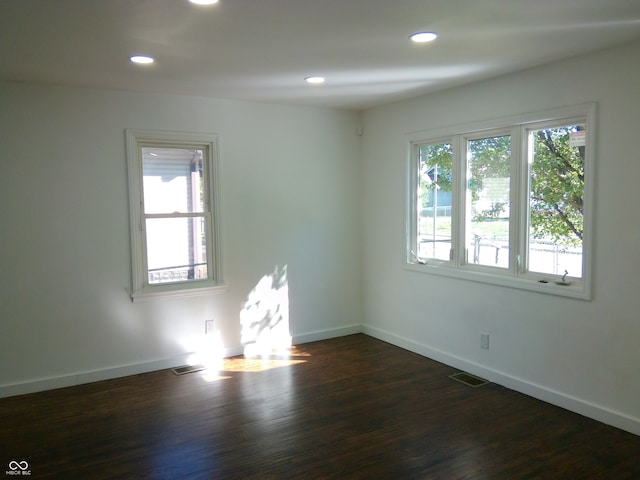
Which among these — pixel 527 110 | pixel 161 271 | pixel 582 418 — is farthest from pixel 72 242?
pixel 582 418

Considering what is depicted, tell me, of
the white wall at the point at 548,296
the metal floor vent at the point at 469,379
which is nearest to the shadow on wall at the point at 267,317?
the white wall at the point at 548,296

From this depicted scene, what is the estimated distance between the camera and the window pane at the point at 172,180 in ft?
14.4

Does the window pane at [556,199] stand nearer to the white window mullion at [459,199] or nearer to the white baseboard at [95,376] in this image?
the white window mullion at [459,199]

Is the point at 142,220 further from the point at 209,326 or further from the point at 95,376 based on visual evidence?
the point at 95,376

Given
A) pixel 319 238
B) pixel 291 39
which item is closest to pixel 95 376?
pixel 319 238

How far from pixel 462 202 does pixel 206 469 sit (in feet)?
9.74

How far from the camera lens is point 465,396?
378 centimetres

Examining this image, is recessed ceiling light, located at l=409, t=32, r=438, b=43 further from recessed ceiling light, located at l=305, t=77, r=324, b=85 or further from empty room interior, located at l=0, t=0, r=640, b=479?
recessed ceiling light, located at l=305, t=77, r=324, b=85

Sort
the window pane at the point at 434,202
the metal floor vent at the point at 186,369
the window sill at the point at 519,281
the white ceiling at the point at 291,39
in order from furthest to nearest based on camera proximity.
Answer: the window pane at the point at 434,202
the metal floor vent at the point at 186,369
the window sill at the point at 519,281
the white ceiling at the point at 291,39

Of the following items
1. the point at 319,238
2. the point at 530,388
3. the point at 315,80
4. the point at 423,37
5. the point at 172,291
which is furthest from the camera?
the point at 319,238

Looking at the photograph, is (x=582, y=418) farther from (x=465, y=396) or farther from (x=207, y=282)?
(x=207, y=282)

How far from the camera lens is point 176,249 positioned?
4566mm

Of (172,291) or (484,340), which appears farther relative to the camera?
(172,291)

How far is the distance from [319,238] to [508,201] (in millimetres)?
2043
